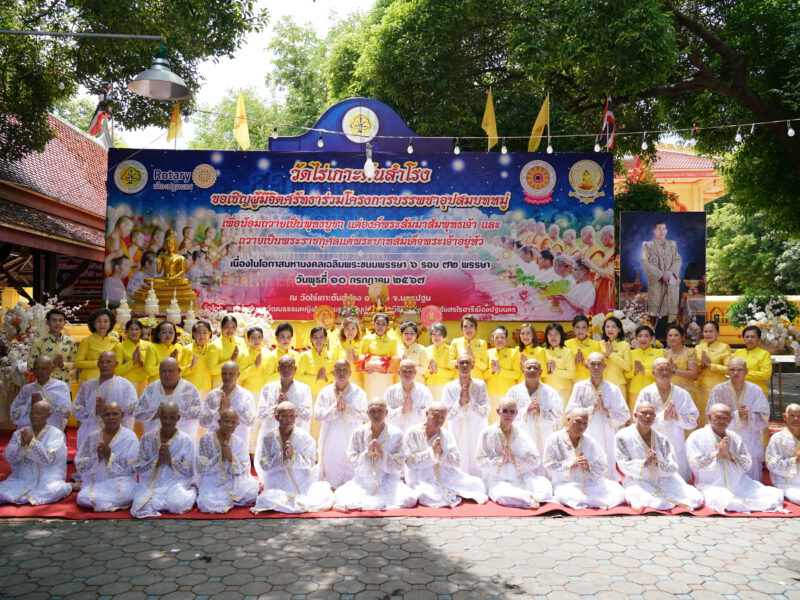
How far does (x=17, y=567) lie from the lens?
14.3ft

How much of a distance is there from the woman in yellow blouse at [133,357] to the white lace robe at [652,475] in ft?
16.4

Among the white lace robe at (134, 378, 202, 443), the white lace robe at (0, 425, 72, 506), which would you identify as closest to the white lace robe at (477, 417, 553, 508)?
the white lace robe at (134, 378, 202, 443)

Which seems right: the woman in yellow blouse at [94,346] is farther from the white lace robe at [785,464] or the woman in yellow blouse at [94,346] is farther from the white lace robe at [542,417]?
the white lace robe at [785,464]

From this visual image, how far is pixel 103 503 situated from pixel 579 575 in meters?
3.85

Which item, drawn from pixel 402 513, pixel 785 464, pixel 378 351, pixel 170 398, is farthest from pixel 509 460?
pixel 170 398

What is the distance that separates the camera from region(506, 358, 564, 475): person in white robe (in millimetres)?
6554

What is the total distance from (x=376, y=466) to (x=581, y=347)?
3093 mm

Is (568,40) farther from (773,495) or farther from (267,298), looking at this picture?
(773,495)

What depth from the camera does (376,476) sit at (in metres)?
5.93

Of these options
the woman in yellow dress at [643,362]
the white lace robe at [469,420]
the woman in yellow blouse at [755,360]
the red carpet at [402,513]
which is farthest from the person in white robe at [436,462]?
the woman in yellow blouse at [755,360]

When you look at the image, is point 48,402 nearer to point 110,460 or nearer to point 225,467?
point 110,460

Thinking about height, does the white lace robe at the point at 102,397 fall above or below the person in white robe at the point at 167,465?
above

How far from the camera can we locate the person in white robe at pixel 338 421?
20.8 ft

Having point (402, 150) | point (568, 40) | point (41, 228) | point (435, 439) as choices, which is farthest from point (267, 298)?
point (568, 40)
